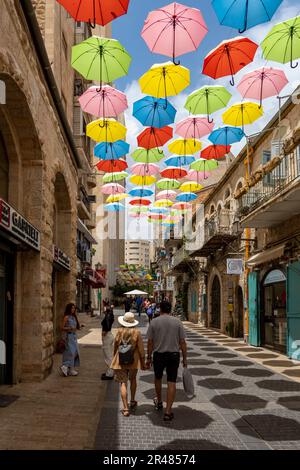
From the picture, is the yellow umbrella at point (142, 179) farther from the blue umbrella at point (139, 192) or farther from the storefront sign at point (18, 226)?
the storefront sign at point (18, 226)

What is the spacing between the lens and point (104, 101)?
12.8 meters

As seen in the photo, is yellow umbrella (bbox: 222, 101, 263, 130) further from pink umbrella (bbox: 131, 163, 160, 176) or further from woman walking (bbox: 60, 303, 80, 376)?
woman walking (bbox: 60, 303, 80, 376)

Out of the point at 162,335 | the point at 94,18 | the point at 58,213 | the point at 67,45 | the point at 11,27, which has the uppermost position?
the point at 67,45

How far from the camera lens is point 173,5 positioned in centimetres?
938

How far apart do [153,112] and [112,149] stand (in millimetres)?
3363

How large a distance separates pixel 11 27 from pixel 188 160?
11.4 metres

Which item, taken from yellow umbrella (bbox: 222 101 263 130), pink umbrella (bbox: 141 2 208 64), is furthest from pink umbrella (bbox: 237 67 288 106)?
pink umbrella (bbox: 141 2 208 64)

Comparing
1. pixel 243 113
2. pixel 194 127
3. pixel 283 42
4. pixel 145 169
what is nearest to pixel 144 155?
pixel 145 169

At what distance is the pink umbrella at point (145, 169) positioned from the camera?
18000 mm

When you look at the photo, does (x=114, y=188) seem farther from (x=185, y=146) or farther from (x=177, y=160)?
(x=185, y=146)

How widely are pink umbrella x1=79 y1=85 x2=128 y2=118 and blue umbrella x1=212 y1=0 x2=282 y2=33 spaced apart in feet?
15.9

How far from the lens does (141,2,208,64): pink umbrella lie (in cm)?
939
